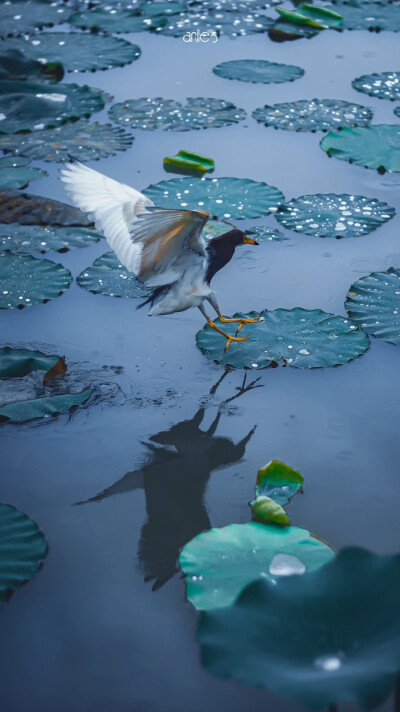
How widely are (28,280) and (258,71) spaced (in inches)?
132

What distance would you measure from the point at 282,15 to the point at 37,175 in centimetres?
367

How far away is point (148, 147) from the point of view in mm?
5285

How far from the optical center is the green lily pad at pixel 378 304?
3.53m

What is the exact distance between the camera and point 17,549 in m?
2.46

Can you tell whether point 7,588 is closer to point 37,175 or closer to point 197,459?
point 197,459

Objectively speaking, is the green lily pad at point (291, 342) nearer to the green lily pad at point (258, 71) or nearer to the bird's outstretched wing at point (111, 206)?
the bird's outstretched wing at point (111, 206)

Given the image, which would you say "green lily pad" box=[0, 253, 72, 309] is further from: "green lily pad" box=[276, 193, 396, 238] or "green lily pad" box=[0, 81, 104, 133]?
"green lily pad" box=[0, 81, 104, 133]

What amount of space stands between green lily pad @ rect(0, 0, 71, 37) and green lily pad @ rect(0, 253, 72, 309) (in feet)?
12.7

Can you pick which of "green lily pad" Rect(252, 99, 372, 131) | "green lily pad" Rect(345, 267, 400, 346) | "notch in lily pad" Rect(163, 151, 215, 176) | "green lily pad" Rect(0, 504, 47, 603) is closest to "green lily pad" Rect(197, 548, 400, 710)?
"green lily pad" Rect(0, 504, 47, 603)

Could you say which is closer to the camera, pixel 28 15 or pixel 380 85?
pixel 380 85

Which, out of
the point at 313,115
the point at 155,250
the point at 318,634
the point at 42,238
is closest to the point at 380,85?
the point at 313,115

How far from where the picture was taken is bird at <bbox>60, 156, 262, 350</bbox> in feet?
10.5

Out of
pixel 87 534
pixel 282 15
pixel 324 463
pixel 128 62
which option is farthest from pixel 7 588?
pixel 282 15

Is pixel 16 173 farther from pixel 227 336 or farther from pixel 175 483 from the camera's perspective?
pixel 175 483
